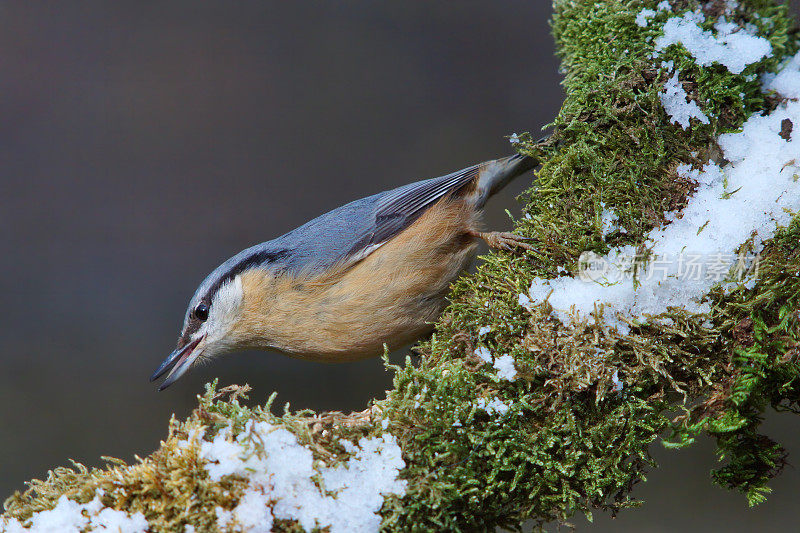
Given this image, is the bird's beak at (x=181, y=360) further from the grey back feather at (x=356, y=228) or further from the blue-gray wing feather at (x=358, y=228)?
the blue-gray wing feather at (x=358, y=228)

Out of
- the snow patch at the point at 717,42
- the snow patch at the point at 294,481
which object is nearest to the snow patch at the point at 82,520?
the snow patch at the point at 294,481

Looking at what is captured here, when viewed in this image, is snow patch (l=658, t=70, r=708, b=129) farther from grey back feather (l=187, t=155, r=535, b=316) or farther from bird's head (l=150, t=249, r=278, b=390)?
bird's head (l=150, t=249, r=278, b=390)

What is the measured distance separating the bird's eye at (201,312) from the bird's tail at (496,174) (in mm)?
1191

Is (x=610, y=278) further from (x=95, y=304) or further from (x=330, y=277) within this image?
(x=95, y=304)

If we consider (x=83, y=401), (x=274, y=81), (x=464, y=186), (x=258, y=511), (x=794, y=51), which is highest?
(x=274, y=81)

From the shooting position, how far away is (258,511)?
4.06 feet

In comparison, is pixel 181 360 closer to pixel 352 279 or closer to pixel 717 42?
pixel 352 279

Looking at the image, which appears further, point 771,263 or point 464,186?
point 464,186

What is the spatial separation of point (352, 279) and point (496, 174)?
753 mm

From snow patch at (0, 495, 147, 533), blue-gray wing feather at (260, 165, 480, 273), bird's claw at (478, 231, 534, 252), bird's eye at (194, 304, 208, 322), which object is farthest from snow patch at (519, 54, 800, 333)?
bird's eye at (194, 304, 208, 322)

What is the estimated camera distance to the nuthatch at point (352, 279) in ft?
7.89

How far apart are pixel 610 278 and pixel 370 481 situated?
0.80 m

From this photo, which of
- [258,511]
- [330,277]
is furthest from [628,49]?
[258,511]

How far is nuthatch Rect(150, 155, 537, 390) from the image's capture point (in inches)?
94.7
